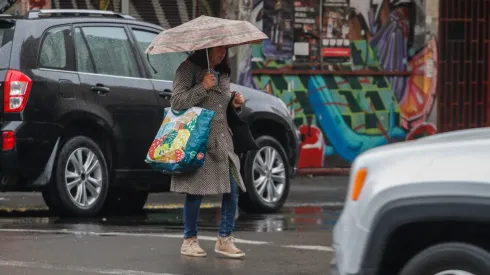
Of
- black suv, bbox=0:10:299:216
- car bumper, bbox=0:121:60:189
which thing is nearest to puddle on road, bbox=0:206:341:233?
Result: black suv, bbox=0:10:299:216

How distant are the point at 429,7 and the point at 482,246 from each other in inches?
643

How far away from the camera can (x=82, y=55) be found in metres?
12.6

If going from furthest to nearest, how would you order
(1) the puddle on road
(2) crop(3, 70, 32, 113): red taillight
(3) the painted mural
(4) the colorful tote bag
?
(3) the painted mural
(2) crop(3, 70, 32, 113): red taillight
(1) the puddle on road
(4) the colorful tote bag

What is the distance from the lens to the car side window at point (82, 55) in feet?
41.3

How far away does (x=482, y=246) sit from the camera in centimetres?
575

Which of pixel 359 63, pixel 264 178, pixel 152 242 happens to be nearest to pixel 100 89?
pixel 264 178

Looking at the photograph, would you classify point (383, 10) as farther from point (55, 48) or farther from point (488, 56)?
point (55, 48)

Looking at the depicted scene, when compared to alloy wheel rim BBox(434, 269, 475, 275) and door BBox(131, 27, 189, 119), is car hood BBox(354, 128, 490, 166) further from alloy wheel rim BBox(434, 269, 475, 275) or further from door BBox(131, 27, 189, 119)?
door BBox(131, 27, 189, 119)

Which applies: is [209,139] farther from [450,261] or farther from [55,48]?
[450,261]

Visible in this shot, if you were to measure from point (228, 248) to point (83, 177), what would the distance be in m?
3.16

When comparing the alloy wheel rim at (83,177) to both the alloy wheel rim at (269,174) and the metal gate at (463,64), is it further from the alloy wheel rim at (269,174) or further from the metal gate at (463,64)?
the metal gate at (463,64)

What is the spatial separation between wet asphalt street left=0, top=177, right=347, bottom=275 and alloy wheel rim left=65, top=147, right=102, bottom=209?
269 millimetres

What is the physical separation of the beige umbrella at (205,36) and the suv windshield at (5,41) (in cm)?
270

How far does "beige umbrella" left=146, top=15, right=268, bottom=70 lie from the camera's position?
943cm
